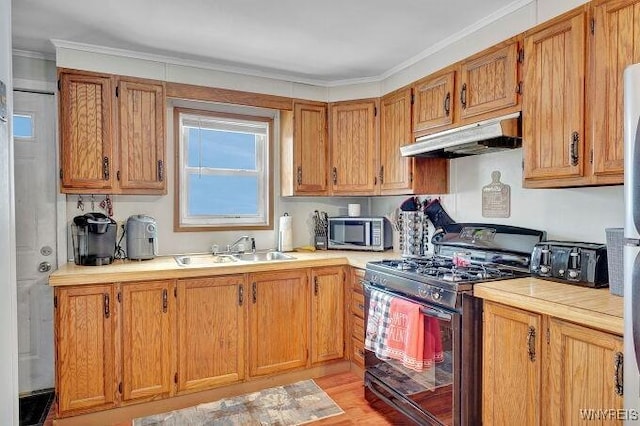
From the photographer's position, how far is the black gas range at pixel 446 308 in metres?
1.88

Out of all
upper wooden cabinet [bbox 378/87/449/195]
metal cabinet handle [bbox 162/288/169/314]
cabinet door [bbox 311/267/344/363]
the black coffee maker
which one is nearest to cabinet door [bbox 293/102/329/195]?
upper wooden cabinet [bbox 378/87/449/195]

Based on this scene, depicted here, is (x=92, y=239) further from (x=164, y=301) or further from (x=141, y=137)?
(x=141, y=137)

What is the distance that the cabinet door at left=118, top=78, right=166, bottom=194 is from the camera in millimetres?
2656

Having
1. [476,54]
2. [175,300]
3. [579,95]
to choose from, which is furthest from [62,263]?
[579,95]

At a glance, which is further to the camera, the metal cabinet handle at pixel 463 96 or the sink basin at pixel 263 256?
the sink basin at pixel 263 256

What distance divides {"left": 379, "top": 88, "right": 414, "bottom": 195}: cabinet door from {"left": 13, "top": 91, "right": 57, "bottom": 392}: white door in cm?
244

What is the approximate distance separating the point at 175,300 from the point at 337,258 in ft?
3.88

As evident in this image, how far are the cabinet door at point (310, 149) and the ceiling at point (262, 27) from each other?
1.37 ft

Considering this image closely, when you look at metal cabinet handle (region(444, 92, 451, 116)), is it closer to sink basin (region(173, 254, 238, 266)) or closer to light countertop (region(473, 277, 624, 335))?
light countertop (region(473, 277, 624, 335))

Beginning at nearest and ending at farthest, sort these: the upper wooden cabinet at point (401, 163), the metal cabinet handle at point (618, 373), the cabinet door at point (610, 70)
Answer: the metal cabinet handle at point (618, 373) → the cabinet door at point (610, 70) → the upper wooden cabinet at point (401, 163)

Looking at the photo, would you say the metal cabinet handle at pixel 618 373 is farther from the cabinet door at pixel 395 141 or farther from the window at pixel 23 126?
the window at pixel 23 126

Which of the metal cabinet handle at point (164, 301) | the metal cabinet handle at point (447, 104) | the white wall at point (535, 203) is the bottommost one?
the metal cabinet handle at point (164, 301)

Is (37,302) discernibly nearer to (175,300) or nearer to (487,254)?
(175,300)

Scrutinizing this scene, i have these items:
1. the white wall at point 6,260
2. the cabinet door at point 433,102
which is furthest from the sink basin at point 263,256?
the white wall at point 6,260
